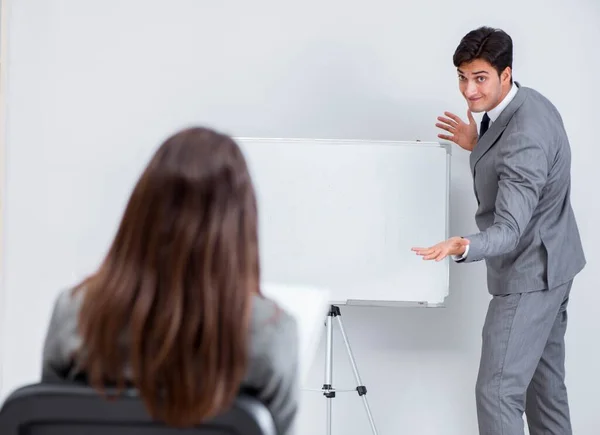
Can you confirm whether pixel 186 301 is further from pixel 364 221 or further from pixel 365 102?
pixel 365 102

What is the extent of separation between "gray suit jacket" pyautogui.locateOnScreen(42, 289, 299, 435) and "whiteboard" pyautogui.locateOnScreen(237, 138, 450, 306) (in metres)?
1.89

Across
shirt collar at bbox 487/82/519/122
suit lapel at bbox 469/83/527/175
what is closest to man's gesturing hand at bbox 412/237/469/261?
suit lapel at bbox 469/83/527/175

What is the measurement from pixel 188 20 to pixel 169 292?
8.17ft

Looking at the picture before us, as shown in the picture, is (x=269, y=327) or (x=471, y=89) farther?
(x=471, y=89)

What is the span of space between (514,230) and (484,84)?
54cm

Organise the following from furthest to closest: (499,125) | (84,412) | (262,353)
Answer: (499,125)
(262,353)
(84,412)

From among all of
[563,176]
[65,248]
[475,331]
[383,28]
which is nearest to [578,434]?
[475,331]

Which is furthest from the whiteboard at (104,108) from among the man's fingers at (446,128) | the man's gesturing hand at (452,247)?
the man's gesturing hand at (452,247)

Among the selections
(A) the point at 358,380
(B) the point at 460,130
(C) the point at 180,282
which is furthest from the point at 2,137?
(C) the point at 180,282

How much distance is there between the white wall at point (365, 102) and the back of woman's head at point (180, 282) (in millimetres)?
2241

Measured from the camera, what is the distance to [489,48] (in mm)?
2635

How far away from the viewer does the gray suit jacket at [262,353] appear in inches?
44.2

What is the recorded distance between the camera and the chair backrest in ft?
3.29

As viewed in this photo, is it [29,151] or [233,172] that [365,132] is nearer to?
[29,151]
